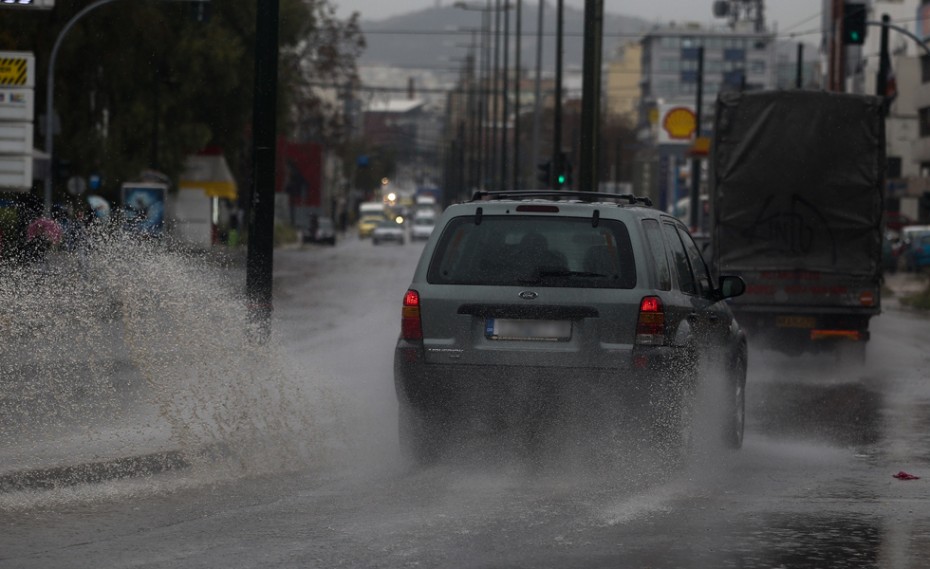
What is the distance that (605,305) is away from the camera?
33.0ft

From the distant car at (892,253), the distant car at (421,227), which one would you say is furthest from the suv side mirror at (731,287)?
the distant car at (421,227)

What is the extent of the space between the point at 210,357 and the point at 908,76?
306 feet

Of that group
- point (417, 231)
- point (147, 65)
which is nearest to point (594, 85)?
point (147, 65)

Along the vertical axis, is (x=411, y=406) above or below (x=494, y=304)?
below

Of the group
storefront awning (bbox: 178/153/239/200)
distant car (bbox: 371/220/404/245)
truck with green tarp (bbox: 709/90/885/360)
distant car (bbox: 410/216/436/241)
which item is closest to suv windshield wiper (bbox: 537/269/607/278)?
truck with green tarp (bbox: 709/90/885/360)

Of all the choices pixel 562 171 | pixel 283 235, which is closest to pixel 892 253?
pixel 562 171

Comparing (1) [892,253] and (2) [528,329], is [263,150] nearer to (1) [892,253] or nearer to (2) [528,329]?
(2) [528,329]

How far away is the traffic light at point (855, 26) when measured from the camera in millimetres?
34000

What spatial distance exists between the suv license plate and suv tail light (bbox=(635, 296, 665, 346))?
1.36 feet

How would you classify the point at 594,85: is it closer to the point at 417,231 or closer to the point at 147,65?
the point at 147,65

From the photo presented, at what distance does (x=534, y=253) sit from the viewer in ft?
33.8

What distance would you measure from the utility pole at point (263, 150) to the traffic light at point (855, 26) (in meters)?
21.5

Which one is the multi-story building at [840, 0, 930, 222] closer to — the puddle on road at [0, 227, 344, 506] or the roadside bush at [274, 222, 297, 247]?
the roadside bush at [274, 222, 297, 247]

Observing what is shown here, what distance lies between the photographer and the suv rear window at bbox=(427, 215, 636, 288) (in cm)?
1019
